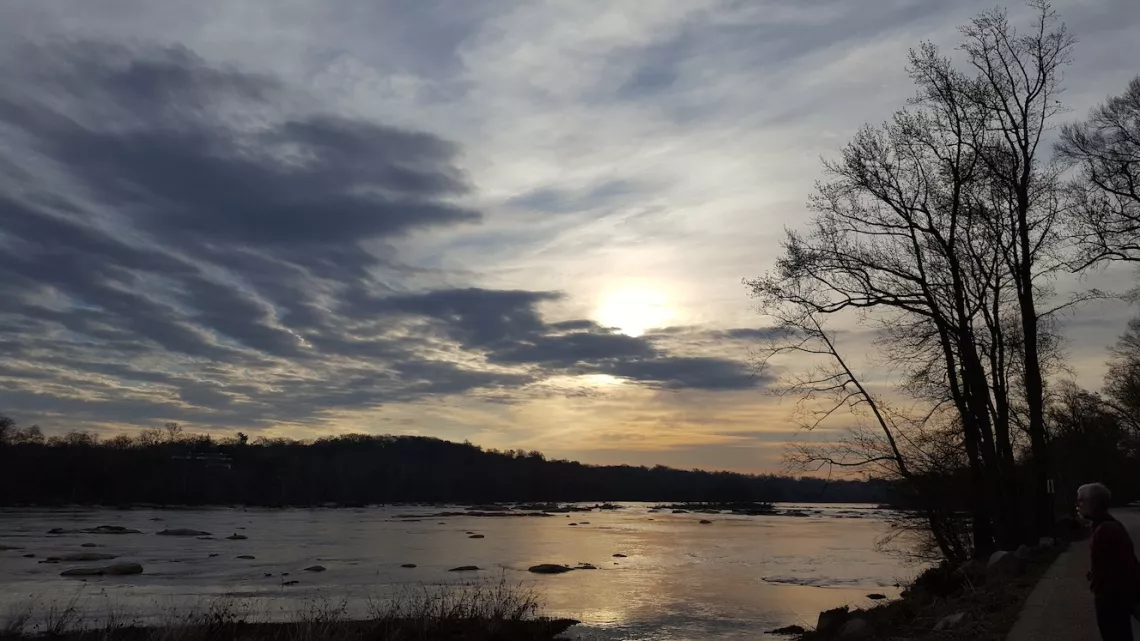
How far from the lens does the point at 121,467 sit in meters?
140

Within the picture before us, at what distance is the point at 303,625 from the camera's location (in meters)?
17.3

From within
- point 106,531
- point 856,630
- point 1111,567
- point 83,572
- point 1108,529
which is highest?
point 1108,529

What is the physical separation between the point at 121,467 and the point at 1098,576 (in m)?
157

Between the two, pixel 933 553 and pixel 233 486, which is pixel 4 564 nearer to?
pixel 933 553

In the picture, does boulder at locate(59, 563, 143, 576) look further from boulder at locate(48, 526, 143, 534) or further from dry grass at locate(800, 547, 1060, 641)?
boulder at locate(48, 526, 143, 534)

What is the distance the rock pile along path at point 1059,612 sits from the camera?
949 cm

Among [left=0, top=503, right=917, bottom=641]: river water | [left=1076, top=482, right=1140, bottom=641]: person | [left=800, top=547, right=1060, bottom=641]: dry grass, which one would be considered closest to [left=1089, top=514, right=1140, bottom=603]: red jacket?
[left=1076, top=482, right=1140, bottom=641]: person

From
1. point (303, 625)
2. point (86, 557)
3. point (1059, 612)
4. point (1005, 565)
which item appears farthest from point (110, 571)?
point (1059, 612)

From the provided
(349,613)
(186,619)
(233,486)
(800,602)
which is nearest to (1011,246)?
(800,602)

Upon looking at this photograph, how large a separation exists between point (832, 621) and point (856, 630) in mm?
3736

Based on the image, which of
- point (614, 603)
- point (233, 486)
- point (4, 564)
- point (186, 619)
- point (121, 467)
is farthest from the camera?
point (233, 486)

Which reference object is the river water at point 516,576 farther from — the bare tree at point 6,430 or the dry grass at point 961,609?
the bare tree at point 6,430

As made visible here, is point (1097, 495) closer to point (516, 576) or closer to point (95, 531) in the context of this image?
point (516, 576)

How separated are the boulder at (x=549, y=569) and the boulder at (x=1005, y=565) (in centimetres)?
2278
